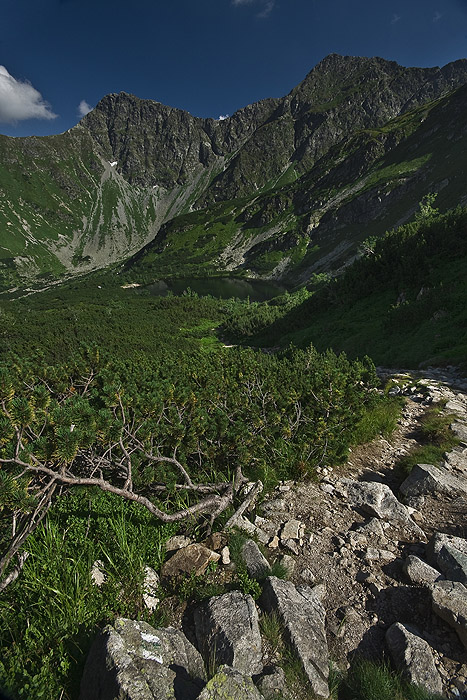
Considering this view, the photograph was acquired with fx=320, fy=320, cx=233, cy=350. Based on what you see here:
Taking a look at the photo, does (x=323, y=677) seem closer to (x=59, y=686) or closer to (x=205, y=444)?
(x=59, y=686)

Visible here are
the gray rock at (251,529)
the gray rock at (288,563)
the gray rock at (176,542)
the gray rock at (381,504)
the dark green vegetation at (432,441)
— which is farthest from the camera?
the dark green vegetation at (432,441)

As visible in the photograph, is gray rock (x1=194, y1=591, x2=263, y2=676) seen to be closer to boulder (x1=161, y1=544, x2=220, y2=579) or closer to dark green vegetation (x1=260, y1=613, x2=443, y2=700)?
dark green vegetation (x1=260, y1=613, x2=443, y2=700)

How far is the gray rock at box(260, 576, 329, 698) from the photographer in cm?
333

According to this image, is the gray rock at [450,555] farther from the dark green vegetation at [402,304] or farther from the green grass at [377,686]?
the dark green vegetation at [402,304]

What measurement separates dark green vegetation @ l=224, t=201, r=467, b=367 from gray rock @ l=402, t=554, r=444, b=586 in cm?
1368

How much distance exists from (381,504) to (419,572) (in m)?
1.65

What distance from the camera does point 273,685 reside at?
10.1ft

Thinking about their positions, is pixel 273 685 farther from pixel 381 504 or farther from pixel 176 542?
pixel 381 504

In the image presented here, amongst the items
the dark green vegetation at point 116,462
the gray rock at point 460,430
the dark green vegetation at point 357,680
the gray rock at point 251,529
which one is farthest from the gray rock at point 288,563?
the gray rock at point 460,430

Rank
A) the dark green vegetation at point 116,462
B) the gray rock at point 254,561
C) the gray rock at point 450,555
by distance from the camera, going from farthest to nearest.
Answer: the gray rock at point 254,561 < the gray rock at point 450,555 < the dark green vegetation at point 116,462

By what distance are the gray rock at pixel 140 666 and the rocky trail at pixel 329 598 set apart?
0.01 m

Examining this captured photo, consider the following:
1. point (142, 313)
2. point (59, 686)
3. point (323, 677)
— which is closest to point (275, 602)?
point (323, 677)

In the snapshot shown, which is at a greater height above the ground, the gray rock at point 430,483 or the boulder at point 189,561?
the gray rock at point 430,483

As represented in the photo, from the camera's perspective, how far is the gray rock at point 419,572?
175 inches
